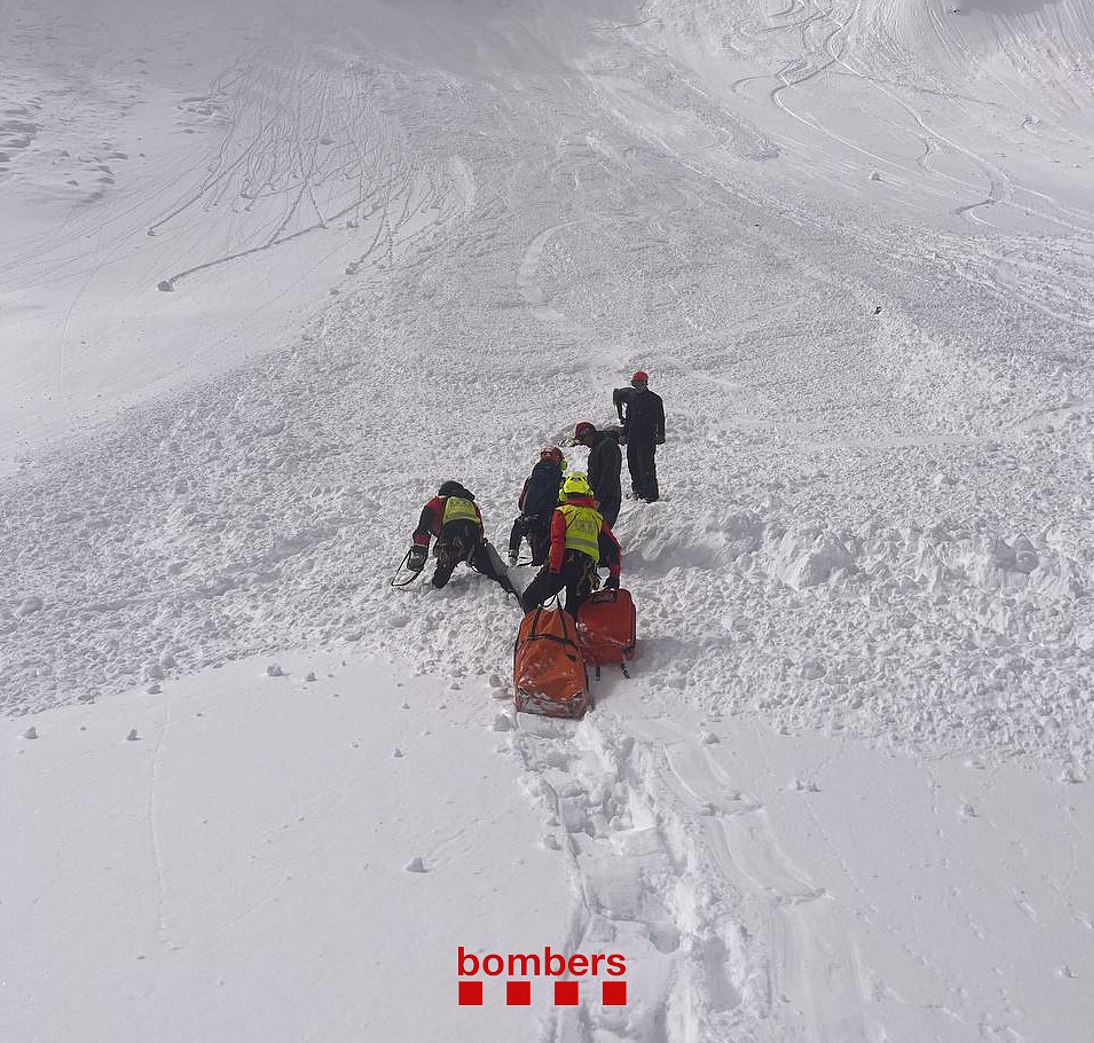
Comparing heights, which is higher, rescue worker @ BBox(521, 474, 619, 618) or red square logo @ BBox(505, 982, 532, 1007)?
rescue worker @ BBox(521, 474, 619, 618)

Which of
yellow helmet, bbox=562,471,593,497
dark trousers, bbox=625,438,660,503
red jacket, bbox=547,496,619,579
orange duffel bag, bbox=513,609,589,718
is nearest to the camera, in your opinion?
orange duffel bag, bbox=513,609,589,718

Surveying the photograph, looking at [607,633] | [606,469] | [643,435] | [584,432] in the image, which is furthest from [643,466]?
[607,633]

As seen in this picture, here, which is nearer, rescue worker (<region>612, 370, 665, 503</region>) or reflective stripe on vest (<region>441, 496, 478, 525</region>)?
reflective stripe on vest (<region>441, 496, 478, 525</region>)

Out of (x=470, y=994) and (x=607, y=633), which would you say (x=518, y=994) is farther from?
(x=607, y=633)

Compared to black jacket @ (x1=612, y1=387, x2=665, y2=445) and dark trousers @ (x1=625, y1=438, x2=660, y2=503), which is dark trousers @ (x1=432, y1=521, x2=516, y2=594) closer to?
dark trousers @ (x1=625, y1=438, x2=660, y2=503)

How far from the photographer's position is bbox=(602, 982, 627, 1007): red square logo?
4.04m

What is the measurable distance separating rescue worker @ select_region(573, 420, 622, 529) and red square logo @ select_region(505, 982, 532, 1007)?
15.5 ft

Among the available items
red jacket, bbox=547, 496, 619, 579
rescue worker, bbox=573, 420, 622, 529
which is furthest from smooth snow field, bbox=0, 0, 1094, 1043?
red jacket, bbox=547, 496, 619, 579

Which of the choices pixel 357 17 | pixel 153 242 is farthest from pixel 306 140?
pixel 357 17

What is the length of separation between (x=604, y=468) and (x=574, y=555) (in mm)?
1566

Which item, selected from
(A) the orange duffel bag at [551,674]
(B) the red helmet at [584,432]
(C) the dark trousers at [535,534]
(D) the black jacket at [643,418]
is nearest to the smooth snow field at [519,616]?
(A) the orange duffel bag at [551,674]

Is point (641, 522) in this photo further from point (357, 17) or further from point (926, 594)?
point (357, 17)

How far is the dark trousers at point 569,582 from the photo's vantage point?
23.1ft

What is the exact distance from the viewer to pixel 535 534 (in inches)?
311
